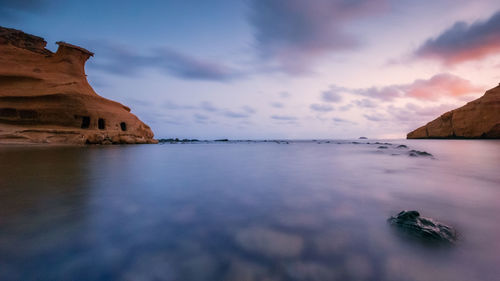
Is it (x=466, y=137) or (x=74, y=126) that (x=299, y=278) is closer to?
(x=74, y=126)

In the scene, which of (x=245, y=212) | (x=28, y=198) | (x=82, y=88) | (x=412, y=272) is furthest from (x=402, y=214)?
(x=82, y=88)

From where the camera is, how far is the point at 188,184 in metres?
5.13

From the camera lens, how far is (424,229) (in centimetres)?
223

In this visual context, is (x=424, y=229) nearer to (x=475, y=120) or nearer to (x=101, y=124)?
(x=101, y=124)

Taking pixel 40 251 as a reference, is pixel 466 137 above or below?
above

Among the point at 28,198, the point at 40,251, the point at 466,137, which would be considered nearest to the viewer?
the point at 40,251

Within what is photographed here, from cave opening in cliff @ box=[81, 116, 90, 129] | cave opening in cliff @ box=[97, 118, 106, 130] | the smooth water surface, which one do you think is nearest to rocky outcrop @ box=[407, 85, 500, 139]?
the smooth water surface

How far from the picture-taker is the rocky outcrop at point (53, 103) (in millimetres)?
23828

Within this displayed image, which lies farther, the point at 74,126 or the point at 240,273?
the point at 74,126


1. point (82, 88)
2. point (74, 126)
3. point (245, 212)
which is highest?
point (82, 88)

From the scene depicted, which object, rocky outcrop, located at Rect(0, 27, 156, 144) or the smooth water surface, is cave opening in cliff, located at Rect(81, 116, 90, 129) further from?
the smooth water surface

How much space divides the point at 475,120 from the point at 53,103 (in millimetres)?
93172

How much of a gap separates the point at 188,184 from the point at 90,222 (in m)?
2.61

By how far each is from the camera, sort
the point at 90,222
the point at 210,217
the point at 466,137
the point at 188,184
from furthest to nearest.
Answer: the point at 466,137 < the point at 188,184 < the point at 210,217 < the point at 90,222
